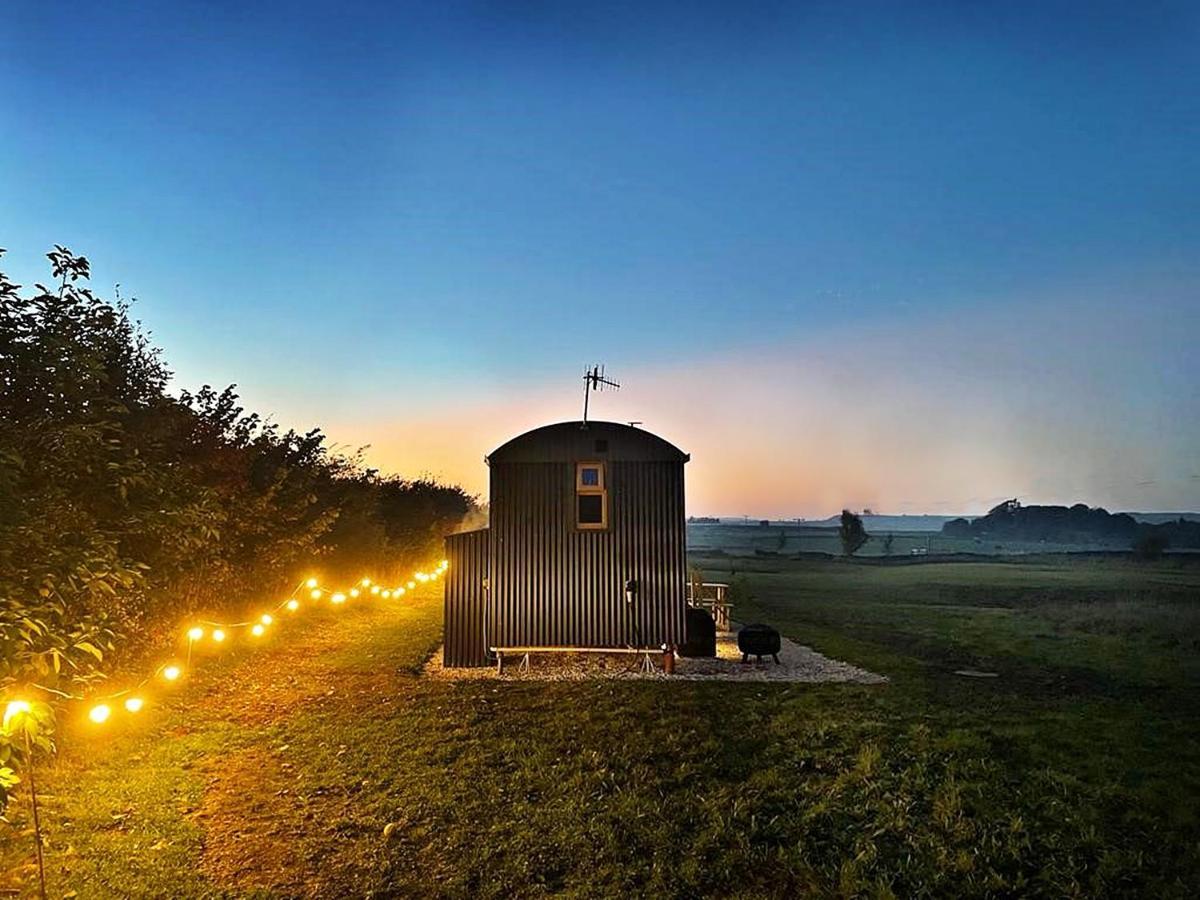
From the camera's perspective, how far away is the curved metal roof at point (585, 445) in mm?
12828

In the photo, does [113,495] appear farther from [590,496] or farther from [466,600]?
[590,496]

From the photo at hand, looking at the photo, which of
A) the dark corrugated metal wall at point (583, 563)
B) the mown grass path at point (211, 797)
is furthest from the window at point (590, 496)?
the mown grass path at point (211, 797)

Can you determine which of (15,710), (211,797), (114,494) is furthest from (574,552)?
(15,710)

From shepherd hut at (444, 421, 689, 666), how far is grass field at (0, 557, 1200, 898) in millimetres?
1643

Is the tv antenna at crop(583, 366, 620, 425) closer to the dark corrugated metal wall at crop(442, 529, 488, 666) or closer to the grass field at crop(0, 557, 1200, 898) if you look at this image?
the dark corrugated metal wall at crop(442, 529, 488, 666)

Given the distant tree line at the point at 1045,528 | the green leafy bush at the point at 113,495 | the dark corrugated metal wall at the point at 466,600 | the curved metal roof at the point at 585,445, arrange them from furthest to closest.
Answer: the distant tree line at the point at 1045,528 < the curved metal roof at the point at 585,445 < the dark corrugated metal wall at the point at 466,600 < the green leafy bush at the point at 113,495

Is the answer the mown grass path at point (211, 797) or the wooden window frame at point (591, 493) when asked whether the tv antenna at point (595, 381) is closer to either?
the wooden window frame at point (591, 493)

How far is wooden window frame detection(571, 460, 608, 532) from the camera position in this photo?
501 inches

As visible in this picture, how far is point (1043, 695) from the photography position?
34.9 ft

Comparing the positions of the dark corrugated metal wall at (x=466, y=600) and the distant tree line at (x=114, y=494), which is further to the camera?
the dark corrugated metal wall at (x=466, y=600)

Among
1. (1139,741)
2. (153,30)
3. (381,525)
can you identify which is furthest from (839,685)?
(381,525)

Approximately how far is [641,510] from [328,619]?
1054 centimetres

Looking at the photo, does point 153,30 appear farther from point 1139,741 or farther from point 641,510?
point 1139,741

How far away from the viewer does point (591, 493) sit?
12789 mm
